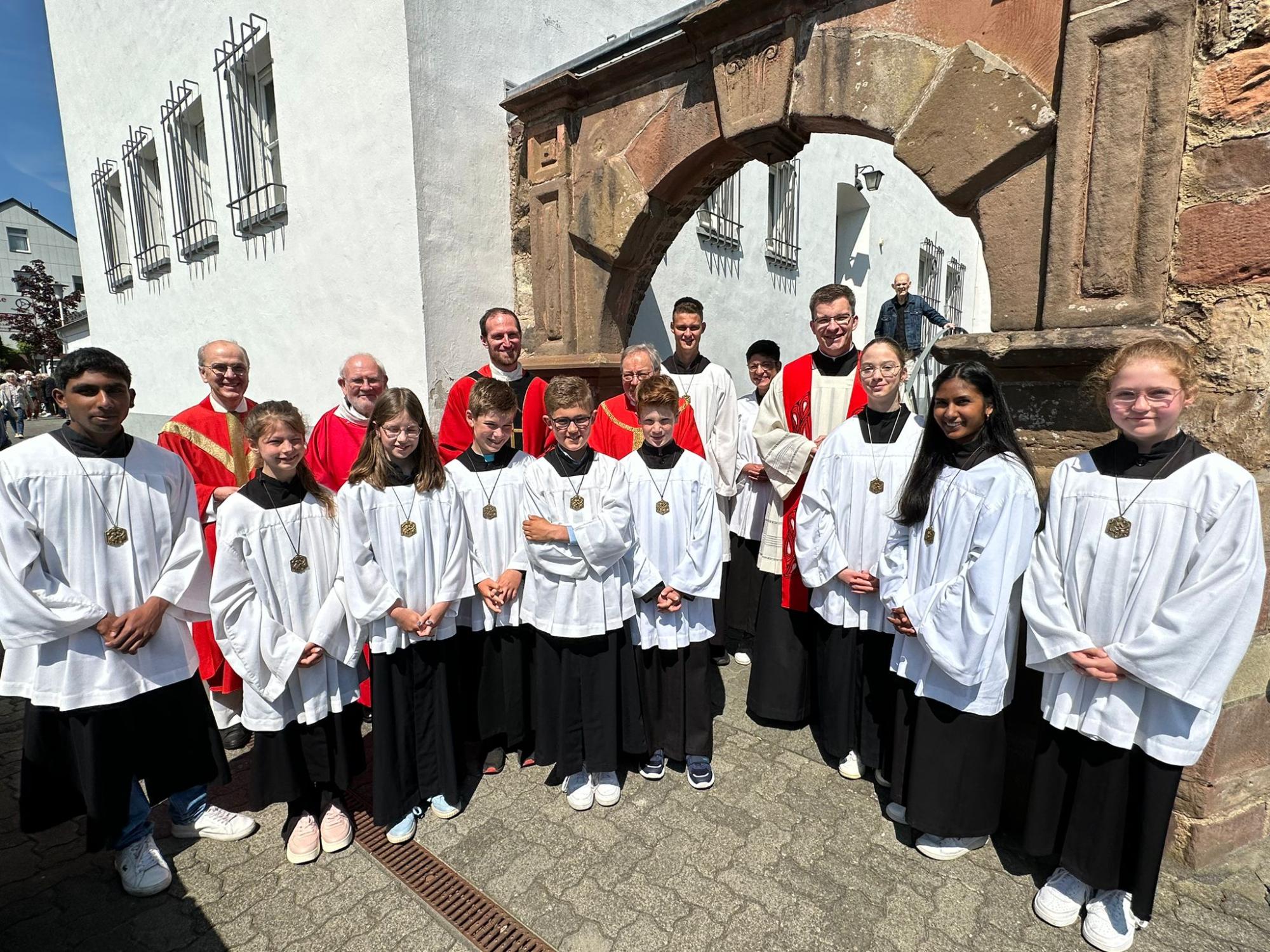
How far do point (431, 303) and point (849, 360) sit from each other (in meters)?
3.13

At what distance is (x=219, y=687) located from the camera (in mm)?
3207

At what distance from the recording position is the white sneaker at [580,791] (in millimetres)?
2809

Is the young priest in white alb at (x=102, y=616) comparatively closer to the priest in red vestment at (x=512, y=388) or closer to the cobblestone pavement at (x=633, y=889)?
the cobblestone pavement at (x=633, y=889)

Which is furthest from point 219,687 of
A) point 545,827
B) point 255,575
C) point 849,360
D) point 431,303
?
point 849,360

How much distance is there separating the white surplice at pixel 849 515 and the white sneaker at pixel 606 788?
1177 millimetres

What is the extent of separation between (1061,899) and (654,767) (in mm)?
1565

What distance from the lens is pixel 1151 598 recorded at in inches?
78.6

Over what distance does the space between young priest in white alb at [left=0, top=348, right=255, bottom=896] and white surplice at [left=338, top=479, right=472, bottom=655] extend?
582 millimetres

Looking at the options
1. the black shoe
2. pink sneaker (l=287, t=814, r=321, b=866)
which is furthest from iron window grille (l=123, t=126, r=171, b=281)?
pink sneaker (l=287, t=814, r=321, b=866)

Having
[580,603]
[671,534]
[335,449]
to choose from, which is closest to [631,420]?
[671,534]

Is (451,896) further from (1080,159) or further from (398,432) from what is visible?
(1080,159)

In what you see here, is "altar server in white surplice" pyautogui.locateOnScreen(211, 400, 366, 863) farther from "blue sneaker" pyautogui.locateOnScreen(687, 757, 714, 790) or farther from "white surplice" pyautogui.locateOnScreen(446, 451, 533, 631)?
"blue sneaker" pyautogui.locateOnScreen(687, 757, 714, 790)

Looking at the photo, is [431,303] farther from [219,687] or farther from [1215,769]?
[1215,769]

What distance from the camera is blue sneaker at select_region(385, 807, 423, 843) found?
2.60m
